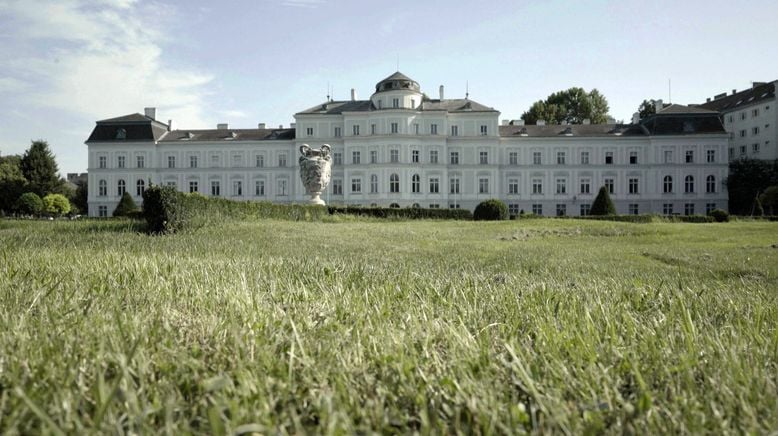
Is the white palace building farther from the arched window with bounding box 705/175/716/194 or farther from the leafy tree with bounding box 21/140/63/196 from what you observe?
the leafy tree with bounding box 21/140/63/196

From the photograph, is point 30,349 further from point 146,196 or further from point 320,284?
point 146,196

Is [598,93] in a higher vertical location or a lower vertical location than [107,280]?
higher

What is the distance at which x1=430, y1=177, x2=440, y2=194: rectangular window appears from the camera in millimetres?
55344

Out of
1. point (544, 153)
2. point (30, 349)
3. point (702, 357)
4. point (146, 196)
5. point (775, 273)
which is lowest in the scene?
point (775, 273)

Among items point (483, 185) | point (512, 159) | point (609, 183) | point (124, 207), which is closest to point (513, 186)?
point (512, 159)

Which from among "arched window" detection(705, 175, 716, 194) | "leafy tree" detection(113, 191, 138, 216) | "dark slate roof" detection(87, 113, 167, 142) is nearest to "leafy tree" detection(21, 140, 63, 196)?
"dark slate roof" detection(87, 113, 167, 142)

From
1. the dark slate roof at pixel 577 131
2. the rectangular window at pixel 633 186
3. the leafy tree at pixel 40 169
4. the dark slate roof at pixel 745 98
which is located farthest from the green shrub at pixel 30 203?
the dark slate roof at pixel 745 98

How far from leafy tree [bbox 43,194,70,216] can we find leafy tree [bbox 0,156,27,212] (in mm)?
5723

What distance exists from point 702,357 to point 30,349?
6.83 feet

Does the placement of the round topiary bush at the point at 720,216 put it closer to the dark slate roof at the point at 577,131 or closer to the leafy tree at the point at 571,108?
the dark slate roof at the point at 577,131

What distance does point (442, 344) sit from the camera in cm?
185

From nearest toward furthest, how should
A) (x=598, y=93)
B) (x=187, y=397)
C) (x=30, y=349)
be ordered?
1. (x=187, y=397)
2. (x=30, y=349)
3. (x=598, y=93)

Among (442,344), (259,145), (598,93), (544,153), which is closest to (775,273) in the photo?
(442,344)

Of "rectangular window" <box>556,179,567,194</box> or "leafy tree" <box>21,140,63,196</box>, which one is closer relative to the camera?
"leafy tree" <box>21,140,63,196</box>
